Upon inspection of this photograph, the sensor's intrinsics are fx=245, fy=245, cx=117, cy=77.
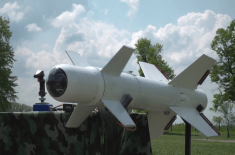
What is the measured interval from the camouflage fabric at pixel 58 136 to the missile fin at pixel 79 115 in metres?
0.29

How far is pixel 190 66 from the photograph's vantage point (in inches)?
188

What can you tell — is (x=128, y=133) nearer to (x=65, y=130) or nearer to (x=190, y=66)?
(x=65, y=130)

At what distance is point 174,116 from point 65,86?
2969 millimetres

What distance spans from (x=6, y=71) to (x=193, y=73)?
17.6 meters

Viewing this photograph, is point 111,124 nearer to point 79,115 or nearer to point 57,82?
point 79,115

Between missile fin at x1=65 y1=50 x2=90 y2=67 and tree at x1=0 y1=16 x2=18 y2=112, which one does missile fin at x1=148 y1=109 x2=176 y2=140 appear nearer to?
missile fin at x1=65 y1=50 x2=90 y2=67

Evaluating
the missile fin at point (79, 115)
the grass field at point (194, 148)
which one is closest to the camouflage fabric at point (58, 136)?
the missile fin at point (79, 115)

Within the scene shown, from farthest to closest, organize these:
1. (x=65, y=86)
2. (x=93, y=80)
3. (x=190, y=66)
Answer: (x=190, y=66) < (x=93, y=80) < (x=65, y=86)

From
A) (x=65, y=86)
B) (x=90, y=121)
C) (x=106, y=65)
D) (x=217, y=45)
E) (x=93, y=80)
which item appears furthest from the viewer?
(x=217, y=45)

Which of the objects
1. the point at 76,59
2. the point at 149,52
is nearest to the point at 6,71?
the point at 149,52

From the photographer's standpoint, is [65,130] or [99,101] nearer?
[99,101]

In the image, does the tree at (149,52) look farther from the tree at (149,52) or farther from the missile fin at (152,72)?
the missile fin at (152,72)

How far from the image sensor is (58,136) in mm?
4555

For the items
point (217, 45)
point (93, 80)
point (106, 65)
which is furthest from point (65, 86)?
point (217, 45)
